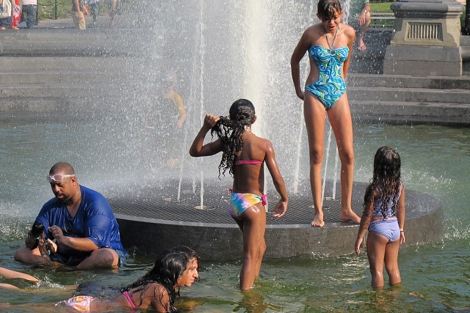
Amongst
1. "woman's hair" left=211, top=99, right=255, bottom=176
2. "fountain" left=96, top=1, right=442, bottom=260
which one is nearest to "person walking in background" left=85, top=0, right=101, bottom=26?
"fountain" left=96, top=1, right=442, bottom=260

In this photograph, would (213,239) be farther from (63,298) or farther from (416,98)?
(416,98)

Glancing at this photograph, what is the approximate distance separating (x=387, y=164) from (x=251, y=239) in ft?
3.34

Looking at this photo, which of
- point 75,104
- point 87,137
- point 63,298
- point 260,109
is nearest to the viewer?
point 63,298

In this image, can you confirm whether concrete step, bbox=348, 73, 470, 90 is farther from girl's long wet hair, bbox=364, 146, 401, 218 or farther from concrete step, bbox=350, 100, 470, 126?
girl's long wet hair, bbox=364, 146, 401, 218

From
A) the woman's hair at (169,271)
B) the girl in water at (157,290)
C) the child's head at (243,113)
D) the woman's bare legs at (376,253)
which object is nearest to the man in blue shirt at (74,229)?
the girl in water at (157,290)

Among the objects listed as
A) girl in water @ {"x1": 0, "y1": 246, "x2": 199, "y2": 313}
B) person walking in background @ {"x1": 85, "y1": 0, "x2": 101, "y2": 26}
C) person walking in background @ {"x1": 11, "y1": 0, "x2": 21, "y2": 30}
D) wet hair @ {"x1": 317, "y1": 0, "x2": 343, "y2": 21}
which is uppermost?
person walking in background @ {"x1": 85, "y1": 0, "x2": 101, "y2": 26}

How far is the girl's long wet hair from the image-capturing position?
618 centimetres

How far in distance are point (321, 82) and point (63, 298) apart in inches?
97.4

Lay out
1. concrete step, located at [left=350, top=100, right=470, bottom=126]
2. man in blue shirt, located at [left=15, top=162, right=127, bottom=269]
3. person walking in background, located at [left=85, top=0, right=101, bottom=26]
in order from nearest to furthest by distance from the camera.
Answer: man in blue shirt, located at [left=15, top=162, right=127, bottom=269] < concrete step, located at [left=350, top=100, right=470, bottom=126] < person walking in background, located at [left=85, top=0, right=101, bottom=26]

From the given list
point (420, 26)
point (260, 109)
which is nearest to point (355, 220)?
point (260, 109)

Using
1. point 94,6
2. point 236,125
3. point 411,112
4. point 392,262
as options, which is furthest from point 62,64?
point 392,262

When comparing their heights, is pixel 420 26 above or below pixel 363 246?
above

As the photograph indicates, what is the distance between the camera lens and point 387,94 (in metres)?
15.6

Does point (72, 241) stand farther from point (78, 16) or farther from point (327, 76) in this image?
point (78, 16)
